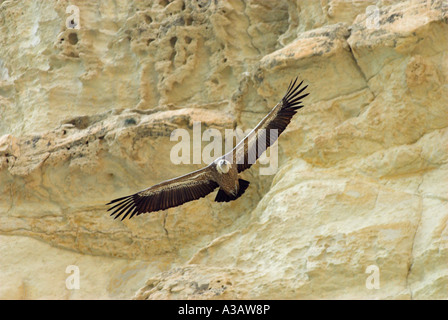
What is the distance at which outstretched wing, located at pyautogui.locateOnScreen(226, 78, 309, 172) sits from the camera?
7.87 metres

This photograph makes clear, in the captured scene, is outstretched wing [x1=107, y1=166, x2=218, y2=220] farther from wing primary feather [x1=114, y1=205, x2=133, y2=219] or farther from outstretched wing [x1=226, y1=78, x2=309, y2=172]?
outstretched wing [x1=226, y1=78, x2=309, y2=172]

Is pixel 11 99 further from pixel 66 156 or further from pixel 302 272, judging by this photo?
pixel 302 272

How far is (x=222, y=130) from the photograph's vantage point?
8.90 metres

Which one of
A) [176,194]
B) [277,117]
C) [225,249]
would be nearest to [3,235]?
[176,194]

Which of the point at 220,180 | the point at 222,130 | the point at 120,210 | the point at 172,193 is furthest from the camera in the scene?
the point at 120,210

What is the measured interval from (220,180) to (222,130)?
1.12 m

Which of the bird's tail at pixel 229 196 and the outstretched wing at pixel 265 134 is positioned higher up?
the outstretched wing at pixel 265 134

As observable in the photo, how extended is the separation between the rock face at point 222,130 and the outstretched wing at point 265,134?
1.51 ft

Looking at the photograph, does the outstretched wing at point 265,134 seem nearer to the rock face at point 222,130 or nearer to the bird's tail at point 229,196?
the bird's tail at point 229,196

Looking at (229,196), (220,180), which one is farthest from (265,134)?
(229,196)

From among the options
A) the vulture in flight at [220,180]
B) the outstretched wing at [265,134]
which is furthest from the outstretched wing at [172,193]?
the outstretched wing at [265,134]

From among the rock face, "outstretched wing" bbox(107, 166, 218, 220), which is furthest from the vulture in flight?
the rock face

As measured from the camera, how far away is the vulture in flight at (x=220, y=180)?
7.93 meters

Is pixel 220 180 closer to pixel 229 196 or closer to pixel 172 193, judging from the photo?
pixel 229 196
